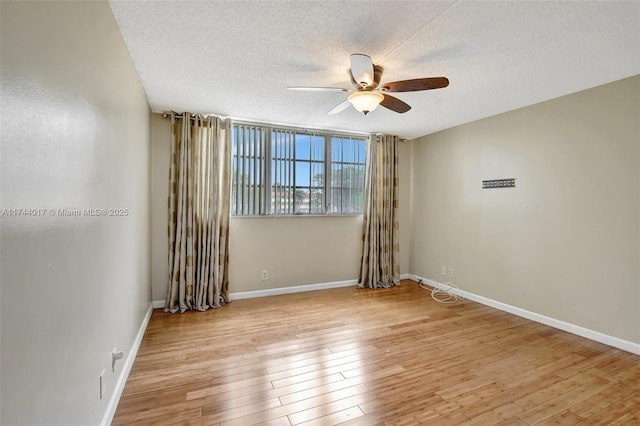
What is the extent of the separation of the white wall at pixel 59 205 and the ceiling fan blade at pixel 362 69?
58.5 inches

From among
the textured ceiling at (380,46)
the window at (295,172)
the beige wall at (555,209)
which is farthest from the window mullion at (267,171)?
the beige wall at (555,209)

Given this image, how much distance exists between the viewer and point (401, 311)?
367 cm

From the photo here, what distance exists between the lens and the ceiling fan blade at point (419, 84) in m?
2.12

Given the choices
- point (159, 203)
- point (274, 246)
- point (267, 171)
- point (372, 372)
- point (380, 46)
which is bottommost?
point (372, 372)

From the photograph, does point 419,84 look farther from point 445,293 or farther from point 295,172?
point 445,293

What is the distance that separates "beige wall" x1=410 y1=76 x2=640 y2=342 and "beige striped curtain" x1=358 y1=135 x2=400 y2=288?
2.45ft

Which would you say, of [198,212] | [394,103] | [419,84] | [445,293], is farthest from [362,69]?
[445,293]

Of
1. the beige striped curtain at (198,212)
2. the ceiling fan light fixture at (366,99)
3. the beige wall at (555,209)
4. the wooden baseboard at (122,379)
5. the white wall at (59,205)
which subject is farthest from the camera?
the beige striped curtain at (198,212)

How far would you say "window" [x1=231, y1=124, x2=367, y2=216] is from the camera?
407cm

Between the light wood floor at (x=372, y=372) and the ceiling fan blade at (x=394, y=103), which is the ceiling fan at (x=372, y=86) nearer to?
the ceiling fan blade at (x=394, y=103)

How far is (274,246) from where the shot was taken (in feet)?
14.0

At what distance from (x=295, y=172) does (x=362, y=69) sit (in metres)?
2.35

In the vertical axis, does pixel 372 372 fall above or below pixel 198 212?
below

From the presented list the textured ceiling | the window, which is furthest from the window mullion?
the textured ceiling
